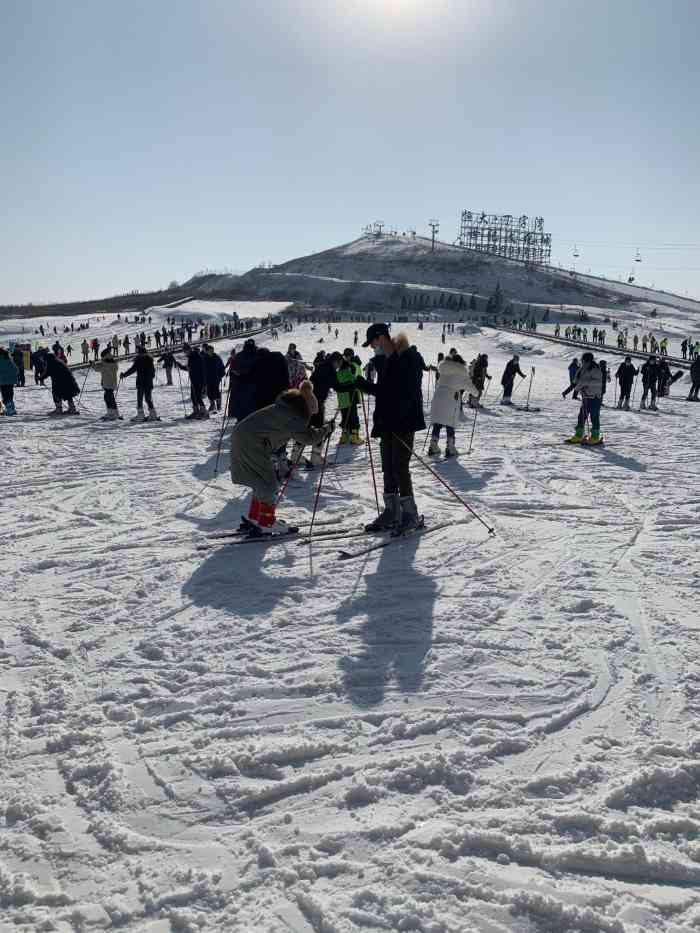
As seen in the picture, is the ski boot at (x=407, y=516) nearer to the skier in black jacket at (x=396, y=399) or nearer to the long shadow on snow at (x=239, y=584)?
the skier in black jacket at (x=396, y=399)

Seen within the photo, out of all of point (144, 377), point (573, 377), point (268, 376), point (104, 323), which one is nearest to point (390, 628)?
point (268, 376)

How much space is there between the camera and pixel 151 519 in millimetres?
6664

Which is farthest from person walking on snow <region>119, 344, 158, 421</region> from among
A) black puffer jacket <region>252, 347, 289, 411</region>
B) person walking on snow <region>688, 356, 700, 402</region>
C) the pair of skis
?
person walking on snow <region>688, 356, 700, 402</region>

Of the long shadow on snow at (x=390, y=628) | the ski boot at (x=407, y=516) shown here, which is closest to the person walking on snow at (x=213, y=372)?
the ski boot at (x=407, y=516)

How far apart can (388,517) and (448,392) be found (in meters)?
4.05

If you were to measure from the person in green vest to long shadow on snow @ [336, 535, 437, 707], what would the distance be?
5427 millimetres

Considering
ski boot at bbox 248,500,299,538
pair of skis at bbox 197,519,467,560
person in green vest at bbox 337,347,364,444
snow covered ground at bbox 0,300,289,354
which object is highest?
snow covered ground at bbox 0,300,289,354

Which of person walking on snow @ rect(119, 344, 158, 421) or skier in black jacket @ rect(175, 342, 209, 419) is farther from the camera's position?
skier in black jacket @ rect(175, 342, 209, 419)

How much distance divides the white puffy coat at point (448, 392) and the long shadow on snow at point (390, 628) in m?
4.58

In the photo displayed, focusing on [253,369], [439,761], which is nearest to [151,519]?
[253,369]

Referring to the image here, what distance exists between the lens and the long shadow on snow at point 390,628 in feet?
11.6

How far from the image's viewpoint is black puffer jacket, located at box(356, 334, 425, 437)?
18.8 feet

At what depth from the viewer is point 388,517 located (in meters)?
6.18

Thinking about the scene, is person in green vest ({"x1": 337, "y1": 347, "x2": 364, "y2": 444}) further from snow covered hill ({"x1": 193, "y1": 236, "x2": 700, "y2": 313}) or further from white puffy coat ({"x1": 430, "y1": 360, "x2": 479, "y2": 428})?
snow covered hill ({"x1": 193, "y1": 236, "x2": 700, "y2": 313})
